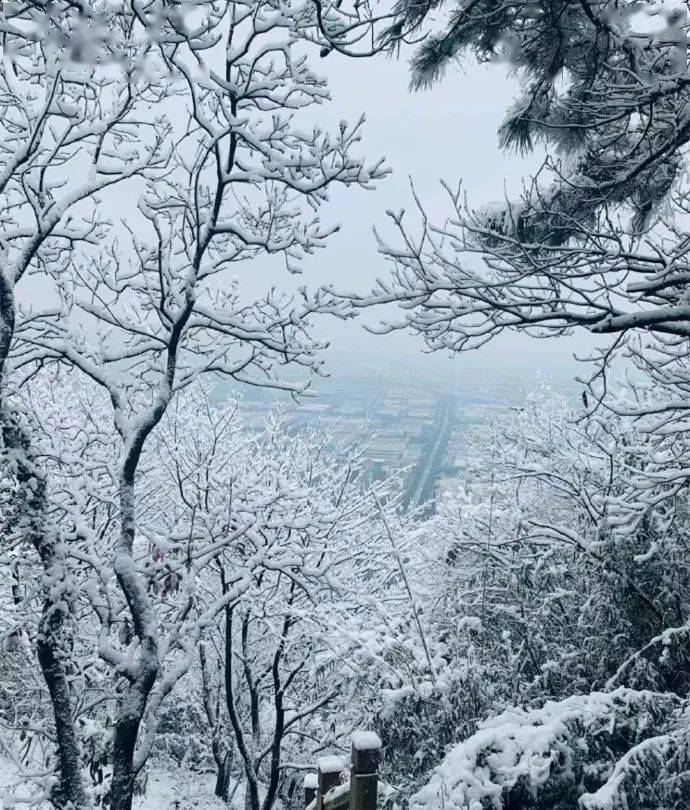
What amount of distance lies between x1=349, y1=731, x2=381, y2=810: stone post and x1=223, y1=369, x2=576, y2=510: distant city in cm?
887

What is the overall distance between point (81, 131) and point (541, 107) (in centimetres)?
442

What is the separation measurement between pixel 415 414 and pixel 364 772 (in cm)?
5284

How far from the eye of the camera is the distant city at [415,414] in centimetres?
1783

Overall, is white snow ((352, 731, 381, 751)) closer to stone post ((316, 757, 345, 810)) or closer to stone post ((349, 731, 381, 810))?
stone post ((349, 731, 381, 810))

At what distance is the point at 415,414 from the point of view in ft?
182

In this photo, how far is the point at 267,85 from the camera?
5371mm

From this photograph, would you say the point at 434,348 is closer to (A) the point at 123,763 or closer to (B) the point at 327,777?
(B) the point at 327,777

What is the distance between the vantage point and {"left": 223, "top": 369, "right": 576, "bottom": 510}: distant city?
58.5 ft

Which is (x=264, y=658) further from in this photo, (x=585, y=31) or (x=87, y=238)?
(x=585, y=31)

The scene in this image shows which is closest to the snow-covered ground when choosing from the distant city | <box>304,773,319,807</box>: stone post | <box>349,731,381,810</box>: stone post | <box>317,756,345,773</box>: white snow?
the distant city

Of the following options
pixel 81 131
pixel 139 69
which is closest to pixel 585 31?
pixel 139 69

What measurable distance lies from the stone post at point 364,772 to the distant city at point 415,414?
8.87 metres

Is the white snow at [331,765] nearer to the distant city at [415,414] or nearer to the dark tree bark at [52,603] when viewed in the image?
the dark tree bark at [52,603]

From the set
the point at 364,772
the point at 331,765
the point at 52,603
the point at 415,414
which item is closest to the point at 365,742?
the point at 364,772
